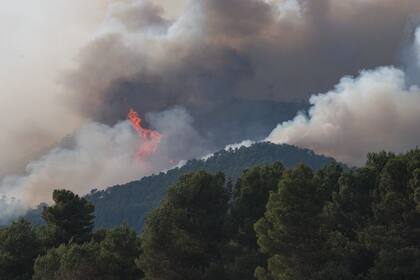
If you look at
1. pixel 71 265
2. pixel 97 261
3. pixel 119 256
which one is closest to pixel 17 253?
pixel 71 265

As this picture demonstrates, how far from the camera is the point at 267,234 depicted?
165ft

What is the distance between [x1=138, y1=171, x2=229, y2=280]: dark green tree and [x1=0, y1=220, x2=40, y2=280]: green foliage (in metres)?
20.2

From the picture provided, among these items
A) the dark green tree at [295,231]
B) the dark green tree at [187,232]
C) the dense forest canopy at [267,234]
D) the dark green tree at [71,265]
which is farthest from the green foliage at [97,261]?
the dark green tree at [295,231]

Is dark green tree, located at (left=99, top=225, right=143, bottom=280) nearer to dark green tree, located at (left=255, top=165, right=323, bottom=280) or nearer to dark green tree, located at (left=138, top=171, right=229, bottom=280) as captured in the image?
dark green tree, located at (left=138, top=171, right=229, bottom=280)

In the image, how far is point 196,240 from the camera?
186ft

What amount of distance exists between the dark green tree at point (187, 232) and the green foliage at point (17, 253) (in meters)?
20.2

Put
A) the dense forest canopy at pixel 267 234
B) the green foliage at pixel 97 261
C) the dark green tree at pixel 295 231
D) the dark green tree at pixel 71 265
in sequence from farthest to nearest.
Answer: the green foliage at pixel 97 261, the dark green tree at pixel 71 265, the dense forest canopy at pixel 267 234, the dark green tree at pixel 295 231

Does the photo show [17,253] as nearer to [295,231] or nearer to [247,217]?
[247,217]

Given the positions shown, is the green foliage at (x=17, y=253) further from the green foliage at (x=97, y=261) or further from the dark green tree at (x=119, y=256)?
the dark green tree at (x=119, y=256)

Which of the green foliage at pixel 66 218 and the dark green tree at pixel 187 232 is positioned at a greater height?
the green foliage at pixel 66 218

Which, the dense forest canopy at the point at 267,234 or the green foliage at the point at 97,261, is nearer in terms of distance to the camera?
the dense forest canopy at the point at 267,234

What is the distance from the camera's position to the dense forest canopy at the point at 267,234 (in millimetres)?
47688

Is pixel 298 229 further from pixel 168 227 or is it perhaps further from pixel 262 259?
pixel 168 227

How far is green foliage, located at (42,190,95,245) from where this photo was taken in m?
73.9
